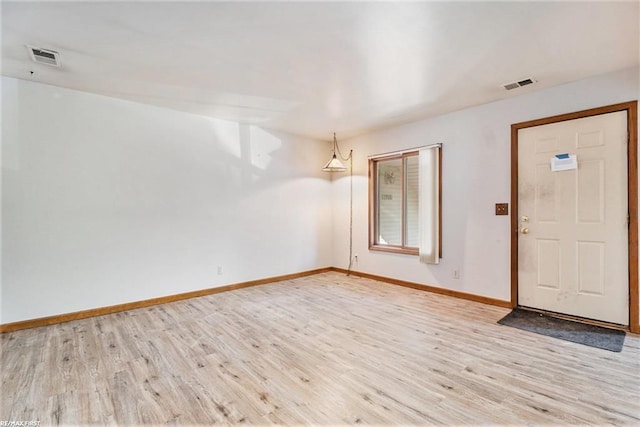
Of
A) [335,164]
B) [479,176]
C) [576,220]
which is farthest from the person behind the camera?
[335,164]

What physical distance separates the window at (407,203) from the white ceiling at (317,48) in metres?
1.13

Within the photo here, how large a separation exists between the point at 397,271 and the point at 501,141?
242 cm

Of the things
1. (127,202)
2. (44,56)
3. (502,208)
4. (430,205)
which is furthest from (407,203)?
(44,56)

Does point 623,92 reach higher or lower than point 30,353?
higher

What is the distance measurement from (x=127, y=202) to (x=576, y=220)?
5.27 m

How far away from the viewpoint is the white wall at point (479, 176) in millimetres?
3398

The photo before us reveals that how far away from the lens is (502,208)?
379 cm

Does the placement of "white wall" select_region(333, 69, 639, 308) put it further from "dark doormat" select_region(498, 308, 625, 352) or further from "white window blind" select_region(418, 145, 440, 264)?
"dark doormat" select_region(498, 308, 625, 352)

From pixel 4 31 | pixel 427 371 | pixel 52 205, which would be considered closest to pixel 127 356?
pixel 52 205

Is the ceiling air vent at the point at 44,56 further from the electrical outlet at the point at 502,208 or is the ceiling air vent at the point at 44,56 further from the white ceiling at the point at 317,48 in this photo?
the electrical outlet at the point at 502,208

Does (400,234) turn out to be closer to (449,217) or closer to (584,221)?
(449,217)

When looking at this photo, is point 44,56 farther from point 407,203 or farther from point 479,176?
point 479,176

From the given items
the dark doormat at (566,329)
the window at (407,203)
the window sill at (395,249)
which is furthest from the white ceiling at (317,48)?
the dark doormat at (566,329)

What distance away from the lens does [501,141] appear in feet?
12.5
